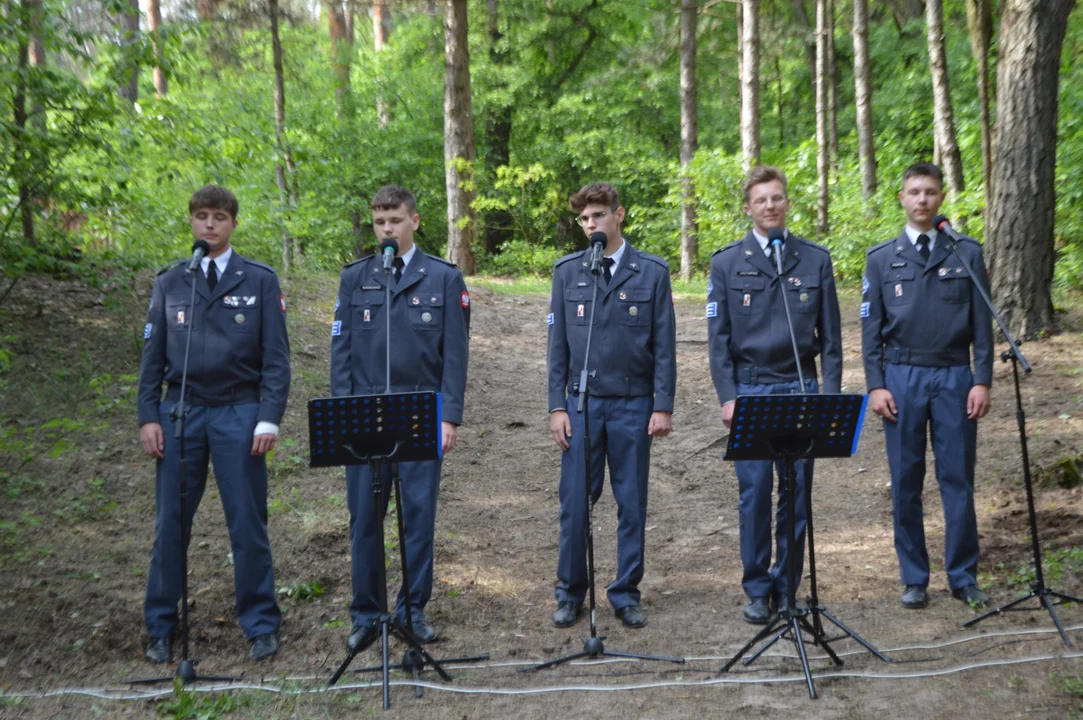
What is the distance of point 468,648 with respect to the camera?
5.09 meters

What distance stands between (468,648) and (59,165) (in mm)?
4778

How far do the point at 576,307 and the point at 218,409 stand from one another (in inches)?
74.2

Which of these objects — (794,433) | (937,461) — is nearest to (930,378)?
(937,461)

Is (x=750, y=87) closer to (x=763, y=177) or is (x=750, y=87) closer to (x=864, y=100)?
(x=864, y=100)

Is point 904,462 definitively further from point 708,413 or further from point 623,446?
point 708,413

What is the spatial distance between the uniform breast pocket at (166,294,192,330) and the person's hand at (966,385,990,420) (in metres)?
4.00

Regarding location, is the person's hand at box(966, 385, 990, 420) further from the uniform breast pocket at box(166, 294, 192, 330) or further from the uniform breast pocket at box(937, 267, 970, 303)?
the uniform breast pocket at box(166, 294, 192, 330)

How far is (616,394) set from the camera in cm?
525

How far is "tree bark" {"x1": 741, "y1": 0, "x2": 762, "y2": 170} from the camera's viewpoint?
640 inches

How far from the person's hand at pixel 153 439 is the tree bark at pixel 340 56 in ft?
67.6

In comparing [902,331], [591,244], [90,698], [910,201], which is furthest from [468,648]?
[910,201]

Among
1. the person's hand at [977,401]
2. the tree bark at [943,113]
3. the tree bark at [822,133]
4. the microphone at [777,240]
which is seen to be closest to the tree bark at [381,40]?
the tree bark at [822,133]

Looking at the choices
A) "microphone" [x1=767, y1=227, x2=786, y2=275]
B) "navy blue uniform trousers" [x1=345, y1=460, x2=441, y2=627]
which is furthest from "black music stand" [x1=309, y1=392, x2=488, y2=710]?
"microphone" [x1=767, y1=227, x2=786, y2=275]

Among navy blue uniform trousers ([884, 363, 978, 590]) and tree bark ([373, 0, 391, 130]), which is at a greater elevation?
tree bark ([373, 0, 391, 130])
